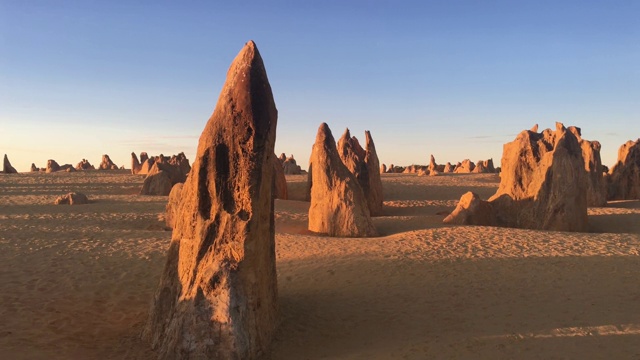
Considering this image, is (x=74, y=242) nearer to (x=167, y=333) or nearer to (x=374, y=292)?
(x=167, y=333)

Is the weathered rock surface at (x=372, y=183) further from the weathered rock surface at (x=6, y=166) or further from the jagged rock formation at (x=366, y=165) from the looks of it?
the weathered rock surface at (x=6, y=166)

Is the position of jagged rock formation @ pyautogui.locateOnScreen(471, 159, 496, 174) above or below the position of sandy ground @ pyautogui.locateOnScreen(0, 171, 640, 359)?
above

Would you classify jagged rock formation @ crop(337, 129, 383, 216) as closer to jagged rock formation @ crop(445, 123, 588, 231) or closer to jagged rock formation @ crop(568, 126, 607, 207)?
jagged rock formation @ crop(445, 123, 588, 231)

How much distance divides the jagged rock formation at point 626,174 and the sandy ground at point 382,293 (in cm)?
1300

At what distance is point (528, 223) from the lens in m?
15.6

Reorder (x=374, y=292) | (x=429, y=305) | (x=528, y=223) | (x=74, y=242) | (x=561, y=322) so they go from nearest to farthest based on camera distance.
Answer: (x=561, y=322), (x=429, y=305), (x=374, y=292), (x=74, y=242), (x=528, y=223)

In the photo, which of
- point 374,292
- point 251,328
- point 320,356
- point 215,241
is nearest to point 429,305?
point 374,292

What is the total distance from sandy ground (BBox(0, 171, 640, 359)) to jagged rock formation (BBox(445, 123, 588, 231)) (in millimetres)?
1848

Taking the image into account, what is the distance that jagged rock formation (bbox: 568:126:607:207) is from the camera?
20984 millimetres

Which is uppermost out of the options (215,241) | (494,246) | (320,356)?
(215,241)

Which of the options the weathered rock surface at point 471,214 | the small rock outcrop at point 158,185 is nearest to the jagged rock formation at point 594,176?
the weathered rock surface at point 471,214

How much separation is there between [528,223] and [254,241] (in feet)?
38.2

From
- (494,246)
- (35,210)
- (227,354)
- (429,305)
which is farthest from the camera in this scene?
(35,210)

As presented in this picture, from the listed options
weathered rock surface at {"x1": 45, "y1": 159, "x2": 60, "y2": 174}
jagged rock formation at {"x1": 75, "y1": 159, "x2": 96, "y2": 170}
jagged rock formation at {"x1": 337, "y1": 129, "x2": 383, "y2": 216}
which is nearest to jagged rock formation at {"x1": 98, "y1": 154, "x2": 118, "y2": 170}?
jagged rock formation at {"x1": 75, "y1": 159, "x2": 96, "y2": 170}
